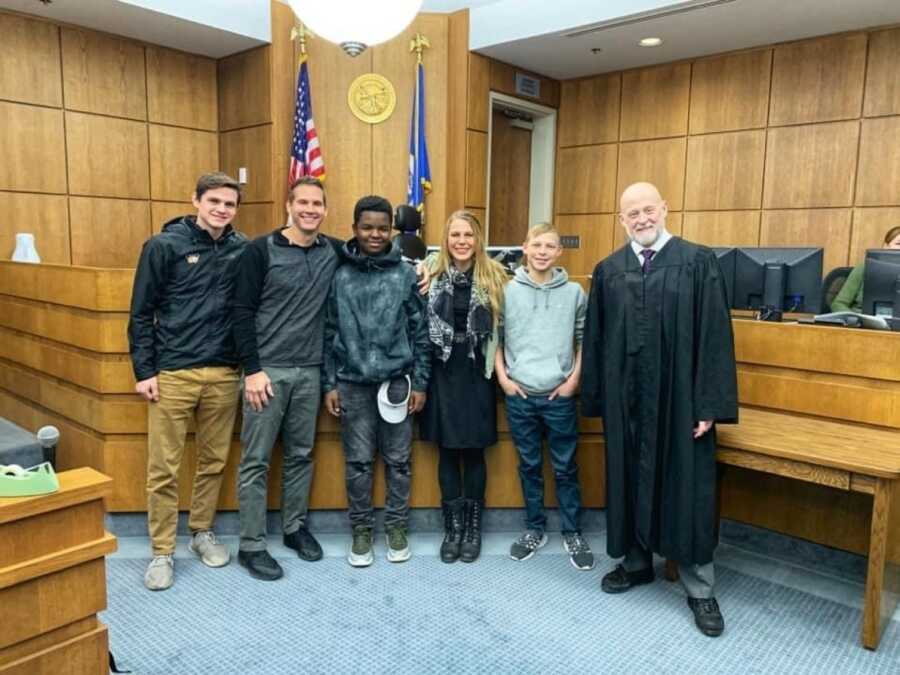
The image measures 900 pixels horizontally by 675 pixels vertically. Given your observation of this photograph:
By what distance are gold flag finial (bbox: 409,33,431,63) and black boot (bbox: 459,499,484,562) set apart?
13.7 feet

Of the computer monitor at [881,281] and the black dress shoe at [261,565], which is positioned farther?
the computer monitor at [881,281]

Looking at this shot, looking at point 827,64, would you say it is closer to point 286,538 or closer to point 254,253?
point 254,253

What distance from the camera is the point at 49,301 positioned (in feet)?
11.6

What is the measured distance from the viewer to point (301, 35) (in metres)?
5.67

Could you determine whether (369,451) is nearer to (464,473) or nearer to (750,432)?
(464,473)

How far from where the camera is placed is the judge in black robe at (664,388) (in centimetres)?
243

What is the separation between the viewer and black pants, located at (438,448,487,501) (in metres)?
3.01

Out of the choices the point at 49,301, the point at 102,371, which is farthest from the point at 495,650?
the point at 49,301

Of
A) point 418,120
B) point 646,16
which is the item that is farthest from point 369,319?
point 646,16

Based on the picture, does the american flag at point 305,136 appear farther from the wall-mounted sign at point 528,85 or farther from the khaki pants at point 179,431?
the khaki pants at point 179,431

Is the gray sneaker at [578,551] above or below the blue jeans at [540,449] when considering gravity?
below

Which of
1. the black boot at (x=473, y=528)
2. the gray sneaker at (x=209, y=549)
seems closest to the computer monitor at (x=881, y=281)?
the black boot at (x=473, y=528)

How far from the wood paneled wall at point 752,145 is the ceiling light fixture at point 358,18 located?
383 cm

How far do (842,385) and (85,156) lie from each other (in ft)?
18.7
